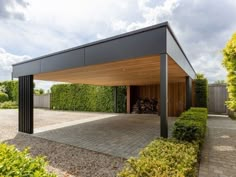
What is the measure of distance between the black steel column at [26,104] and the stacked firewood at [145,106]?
26.2 ft

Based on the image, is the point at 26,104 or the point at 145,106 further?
the point at 145,106

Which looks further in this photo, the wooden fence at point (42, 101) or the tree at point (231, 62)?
the wooden fence at point (42, 101)

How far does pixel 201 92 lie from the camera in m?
10.0

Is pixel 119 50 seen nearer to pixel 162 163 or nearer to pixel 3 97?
pixel 162 163

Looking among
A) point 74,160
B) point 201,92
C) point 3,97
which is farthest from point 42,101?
point 74,160

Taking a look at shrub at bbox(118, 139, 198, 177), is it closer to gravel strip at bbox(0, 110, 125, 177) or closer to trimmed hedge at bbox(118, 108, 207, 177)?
trimmed hedge at bbox(118, 108, 207, 177)

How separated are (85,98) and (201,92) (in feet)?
Answer: 30.8

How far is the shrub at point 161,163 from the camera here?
1.68 m

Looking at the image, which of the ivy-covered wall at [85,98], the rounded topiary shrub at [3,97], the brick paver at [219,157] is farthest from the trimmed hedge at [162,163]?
the rounded topiary shrub at [3,97]

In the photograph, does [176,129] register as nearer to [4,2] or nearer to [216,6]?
[4,2]

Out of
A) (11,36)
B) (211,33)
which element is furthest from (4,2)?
(211,33)

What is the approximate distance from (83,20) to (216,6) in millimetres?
5129

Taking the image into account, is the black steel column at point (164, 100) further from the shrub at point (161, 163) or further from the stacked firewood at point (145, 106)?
the stacked firewood at point (145, 106)

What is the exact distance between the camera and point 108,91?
13633 mm
